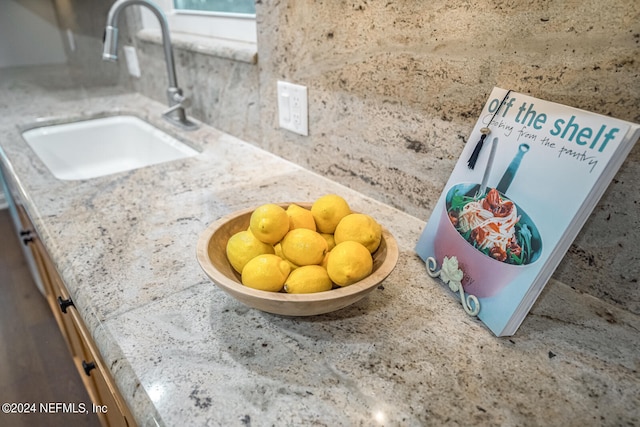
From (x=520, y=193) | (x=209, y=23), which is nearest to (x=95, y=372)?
(x=520, y=193)

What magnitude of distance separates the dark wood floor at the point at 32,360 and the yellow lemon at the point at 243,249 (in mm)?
1112

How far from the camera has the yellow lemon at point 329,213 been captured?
23.2 inches

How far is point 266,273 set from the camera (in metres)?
0.49

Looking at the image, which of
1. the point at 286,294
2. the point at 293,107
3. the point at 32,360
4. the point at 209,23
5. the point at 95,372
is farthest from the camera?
the point at 32,360

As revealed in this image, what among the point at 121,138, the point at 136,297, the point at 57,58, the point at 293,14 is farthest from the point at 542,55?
the point at 57,58

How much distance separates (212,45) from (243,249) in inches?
35.7

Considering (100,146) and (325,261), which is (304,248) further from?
(100,146)

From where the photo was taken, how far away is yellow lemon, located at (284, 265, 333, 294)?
493mm

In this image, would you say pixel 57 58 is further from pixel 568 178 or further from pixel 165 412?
pixel 568 178

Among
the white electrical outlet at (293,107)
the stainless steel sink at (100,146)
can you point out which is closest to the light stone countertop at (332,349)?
the white electrical outlet at (293,107)

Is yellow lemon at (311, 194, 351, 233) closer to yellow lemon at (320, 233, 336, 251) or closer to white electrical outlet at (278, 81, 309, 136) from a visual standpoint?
yellow lemon at (320, 233, 336, 251)

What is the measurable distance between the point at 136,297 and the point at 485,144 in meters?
0.55

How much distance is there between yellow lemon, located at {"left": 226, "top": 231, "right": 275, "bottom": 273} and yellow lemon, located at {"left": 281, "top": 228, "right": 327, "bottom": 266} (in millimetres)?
33

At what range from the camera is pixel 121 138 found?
61.0 inches
